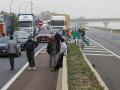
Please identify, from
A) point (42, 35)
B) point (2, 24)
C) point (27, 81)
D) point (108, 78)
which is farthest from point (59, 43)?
point (42, 35)

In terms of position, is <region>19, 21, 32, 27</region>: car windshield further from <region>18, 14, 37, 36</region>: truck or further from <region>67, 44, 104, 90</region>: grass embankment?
<region>67, 44, 104, 90</region>: grass embankment

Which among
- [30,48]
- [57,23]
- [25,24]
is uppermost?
[30,48]

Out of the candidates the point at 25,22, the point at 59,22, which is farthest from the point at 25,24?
the point at 59,22

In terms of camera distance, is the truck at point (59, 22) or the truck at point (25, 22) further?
the truck at point (25, 22)

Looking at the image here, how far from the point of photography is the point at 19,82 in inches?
731

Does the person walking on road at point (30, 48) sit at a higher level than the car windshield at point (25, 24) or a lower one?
higher

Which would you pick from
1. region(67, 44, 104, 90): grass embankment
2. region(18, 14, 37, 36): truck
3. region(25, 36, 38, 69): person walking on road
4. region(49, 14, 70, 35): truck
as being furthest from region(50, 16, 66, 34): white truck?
region(67, 44, 104, 90): grass embankment

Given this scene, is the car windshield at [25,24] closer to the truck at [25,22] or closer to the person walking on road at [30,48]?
the truck at [25,22]

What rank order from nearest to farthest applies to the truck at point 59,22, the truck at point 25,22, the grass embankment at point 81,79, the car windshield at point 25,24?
the grass embankment at point 81,79, the truck at point 59,22, the truck at point 25,22, the car windshield at point 25,24

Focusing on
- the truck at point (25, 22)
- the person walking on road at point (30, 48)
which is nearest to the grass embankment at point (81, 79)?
the person walking on road at point (30, 48)

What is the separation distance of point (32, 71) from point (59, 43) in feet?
7.97

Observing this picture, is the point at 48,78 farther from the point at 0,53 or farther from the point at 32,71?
the point at 0,53

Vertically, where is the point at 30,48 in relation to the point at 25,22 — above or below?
above

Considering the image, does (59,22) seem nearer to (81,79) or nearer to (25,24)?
(25,24)
